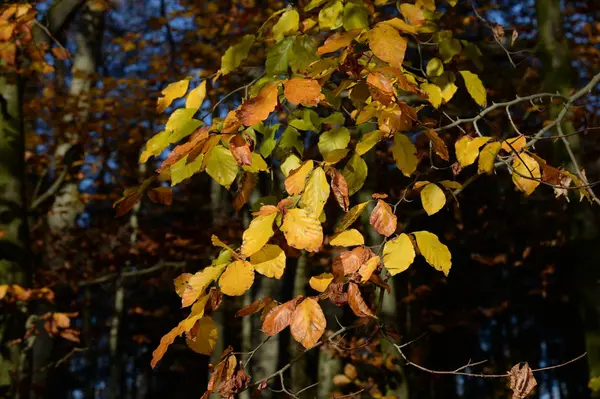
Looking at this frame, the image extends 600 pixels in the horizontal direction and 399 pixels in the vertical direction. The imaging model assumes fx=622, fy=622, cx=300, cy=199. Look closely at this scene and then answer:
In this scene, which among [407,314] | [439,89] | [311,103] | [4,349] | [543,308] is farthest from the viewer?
[543,308]

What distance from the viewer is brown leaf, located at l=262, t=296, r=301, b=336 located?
1777 mm

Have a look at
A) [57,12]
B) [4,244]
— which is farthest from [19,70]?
[4,244]

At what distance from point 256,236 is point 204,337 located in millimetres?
388

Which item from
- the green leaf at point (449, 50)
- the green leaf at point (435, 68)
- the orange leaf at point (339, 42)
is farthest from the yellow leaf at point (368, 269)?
the green leaf at point (449, 50)

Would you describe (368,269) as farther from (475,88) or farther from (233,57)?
(233,57)

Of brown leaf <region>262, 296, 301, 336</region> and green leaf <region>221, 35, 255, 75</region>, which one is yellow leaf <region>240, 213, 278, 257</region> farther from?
green leaf <region>221, 35, 255, 75</region>

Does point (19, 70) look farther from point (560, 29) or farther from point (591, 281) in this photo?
point (591, 281)

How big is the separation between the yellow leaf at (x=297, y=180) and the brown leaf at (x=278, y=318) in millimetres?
315

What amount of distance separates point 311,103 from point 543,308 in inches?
670

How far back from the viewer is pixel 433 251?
1878 millimetres

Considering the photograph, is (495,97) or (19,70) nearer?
(19,70)

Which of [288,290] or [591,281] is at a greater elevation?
[288,290]

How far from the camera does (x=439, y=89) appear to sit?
7.80ft

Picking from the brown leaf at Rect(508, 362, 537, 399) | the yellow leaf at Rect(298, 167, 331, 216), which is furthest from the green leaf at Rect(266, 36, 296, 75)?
the brown leaf at Rect(508, 362, 537, 399)
